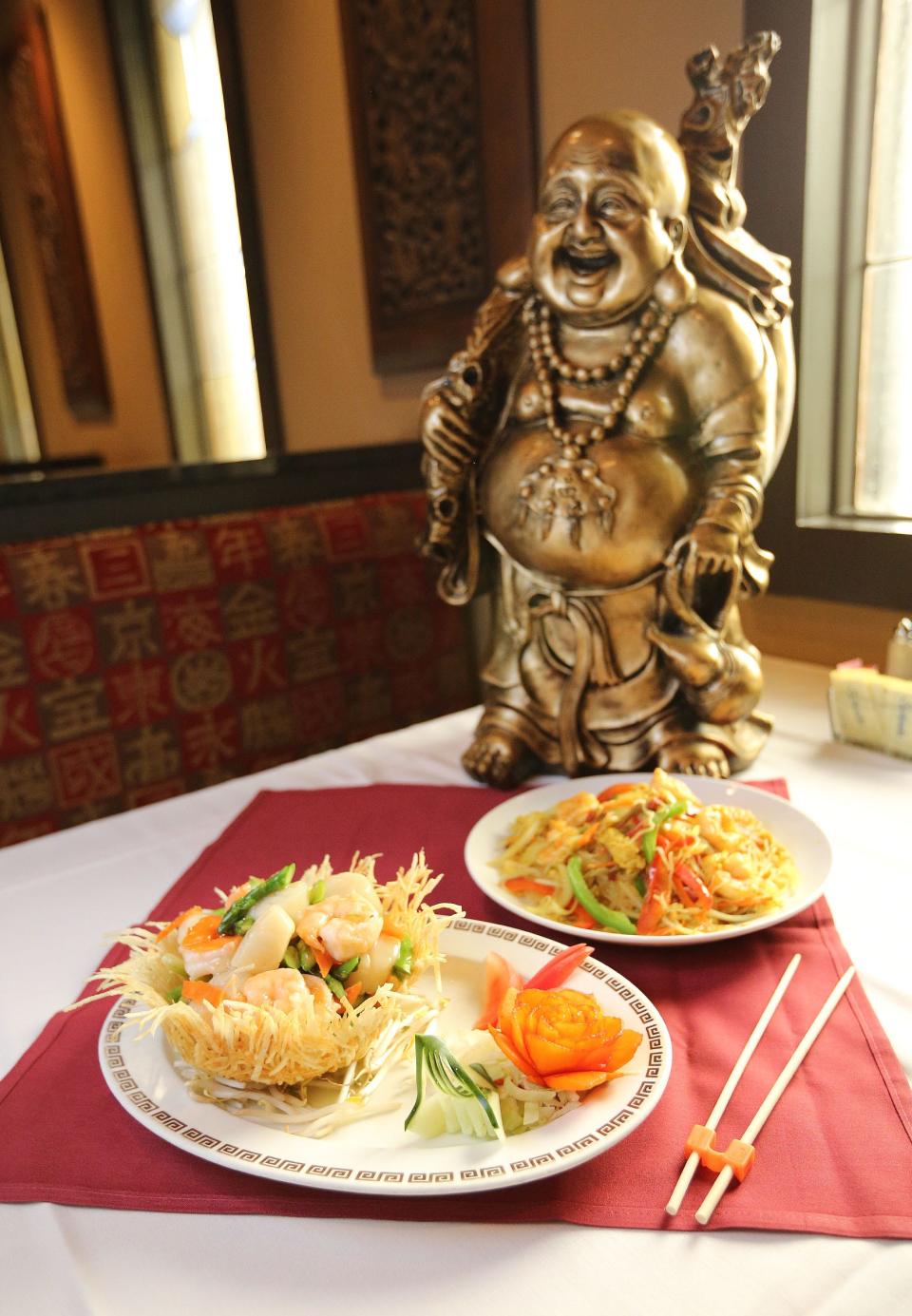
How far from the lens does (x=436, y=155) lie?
6.02 ft

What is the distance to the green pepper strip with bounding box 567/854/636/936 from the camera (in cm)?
71

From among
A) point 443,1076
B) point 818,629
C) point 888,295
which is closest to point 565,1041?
point 443,1076

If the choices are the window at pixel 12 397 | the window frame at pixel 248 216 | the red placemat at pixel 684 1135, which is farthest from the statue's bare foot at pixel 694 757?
the window at pixel 12 397

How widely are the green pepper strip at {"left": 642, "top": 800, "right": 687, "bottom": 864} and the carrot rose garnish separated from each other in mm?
214

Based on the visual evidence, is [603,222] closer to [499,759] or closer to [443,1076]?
[499,759]

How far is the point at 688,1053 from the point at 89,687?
1.12 meters

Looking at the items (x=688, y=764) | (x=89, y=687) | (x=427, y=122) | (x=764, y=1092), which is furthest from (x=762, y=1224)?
(x=427, y=122)

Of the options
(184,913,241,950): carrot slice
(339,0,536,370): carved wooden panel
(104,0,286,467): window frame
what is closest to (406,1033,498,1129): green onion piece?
(184,913,241,950): carrot slice

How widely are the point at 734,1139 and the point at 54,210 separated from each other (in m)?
4.24

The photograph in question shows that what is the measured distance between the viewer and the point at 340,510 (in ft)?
5.57

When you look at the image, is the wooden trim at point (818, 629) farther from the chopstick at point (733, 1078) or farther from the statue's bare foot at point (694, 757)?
the chopstick at point (733, 1078)

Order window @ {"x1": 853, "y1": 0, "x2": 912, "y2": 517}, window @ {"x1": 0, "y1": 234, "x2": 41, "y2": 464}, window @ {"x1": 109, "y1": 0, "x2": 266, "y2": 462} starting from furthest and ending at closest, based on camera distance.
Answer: window @ {"x1": 0, "y1": 234, "x2": 41, "y2": 464}, window @ {"x1": 109, "y1": 0, "x2": 266, "y2": 462}, window @ {"x1": 853, "y1": 0, "x2": 912, "y2": 517}

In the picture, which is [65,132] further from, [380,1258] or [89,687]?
[380,1258]

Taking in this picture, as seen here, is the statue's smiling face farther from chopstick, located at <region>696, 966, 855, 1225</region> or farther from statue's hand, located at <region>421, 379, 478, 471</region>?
chopstick, located at <region>696, 966, 855, 1225</region>
